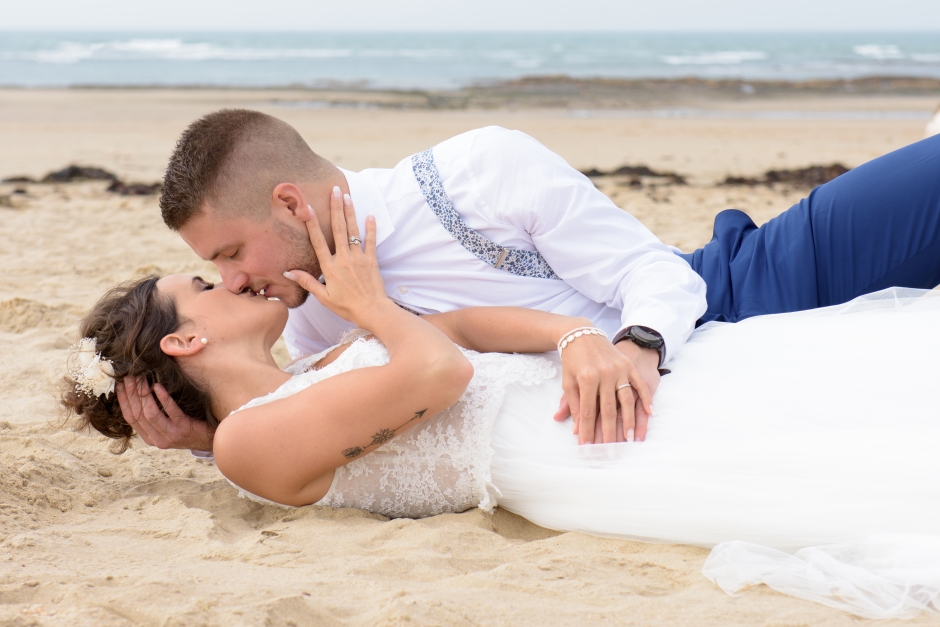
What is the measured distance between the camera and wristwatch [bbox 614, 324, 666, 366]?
262 centimetres

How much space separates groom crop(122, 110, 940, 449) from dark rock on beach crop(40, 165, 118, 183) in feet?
22.5

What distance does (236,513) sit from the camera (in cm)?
265

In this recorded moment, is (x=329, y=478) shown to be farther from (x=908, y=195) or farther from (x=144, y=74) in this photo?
(x=144, y=74)

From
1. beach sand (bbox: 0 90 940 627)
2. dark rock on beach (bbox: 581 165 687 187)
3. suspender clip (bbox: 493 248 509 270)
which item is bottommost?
beach sand (bbox: 0 90 940 627)

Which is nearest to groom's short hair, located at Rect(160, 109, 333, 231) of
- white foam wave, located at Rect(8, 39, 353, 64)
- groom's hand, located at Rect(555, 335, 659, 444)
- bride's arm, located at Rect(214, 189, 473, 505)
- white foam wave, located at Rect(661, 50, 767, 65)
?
bride's arm, located at Rect(214, 189, 473, 505)

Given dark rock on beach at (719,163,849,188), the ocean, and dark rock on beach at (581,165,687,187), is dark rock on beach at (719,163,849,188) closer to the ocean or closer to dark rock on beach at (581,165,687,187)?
dark rock on beach at (581,165,687,187)

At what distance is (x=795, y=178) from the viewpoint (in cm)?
905

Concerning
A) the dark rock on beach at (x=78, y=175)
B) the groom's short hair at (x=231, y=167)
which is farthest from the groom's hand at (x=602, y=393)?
the dark rock on beach at (x=78, y=175)

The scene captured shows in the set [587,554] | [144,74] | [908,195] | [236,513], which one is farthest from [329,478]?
[144,74]

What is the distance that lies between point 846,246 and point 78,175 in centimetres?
851

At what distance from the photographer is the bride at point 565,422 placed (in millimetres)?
2041

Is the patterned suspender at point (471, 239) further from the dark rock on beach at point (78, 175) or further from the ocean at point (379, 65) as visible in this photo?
the ocean at point (379, 65)

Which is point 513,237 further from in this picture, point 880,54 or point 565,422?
point 880,54

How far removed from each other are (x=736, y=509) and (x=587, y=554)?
0.42 metres
